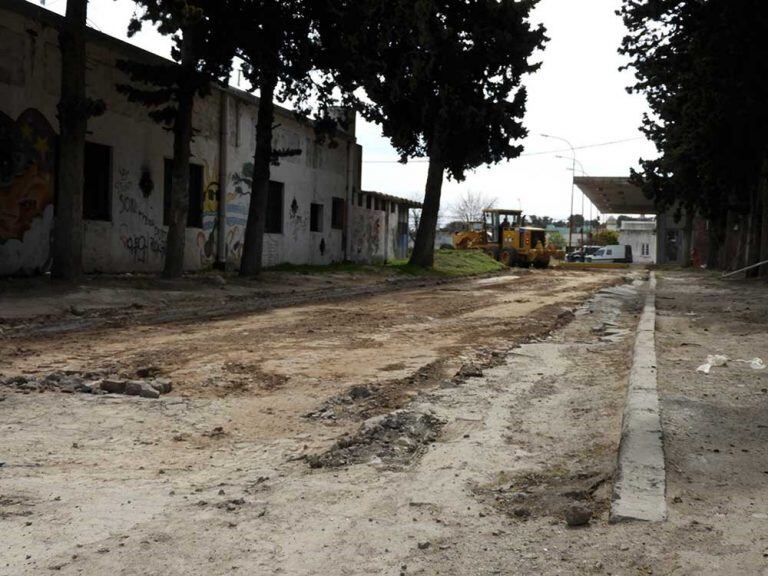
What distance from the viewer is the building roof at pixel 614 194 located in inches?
2388

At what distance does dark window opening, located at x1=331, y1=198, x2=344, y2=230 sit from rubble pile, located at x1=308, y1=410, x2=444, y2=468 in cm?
2862

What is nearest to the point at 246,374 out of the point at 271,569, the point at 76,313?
the point at 271,569

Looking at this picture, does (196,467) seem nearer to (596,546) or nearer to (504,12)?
(596,546)

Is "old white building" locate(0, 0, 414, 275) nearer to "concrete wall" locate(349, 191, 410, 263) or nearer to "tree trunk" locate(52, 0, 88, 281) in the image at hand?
"tree trunk" locate(52, 0, 88, 281)

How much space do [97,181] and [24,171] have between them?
2.69 metres

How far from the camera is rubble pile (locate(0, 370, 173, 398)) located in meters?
6.71

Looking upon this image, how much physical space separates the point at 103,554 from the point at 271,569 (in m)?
0.75

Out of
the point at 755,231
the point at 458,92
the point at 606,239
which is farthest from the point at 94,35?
the point at 606,239

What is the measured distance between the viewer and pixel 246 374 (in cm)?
784

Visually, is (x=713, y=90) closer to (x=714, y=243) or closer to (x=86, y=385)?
(x=86, y=385)

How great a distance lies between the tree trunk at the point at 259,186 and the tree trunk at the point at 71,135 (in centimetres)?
684

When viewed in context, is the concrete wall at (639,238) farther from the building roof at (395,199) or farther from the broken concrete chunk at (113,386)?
the broken concrete chunk at (113,386)

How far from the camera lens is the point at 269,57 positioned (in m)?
19.0

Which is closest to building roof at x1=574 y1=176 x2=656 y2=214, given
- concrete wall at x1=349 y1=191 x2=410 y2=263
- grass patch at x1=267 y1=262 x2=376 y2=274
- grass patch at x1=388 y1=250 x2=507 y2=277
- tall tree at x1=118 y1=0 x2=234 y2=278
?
grass patch at x1=388 y1=250 x2=507 y2=277
